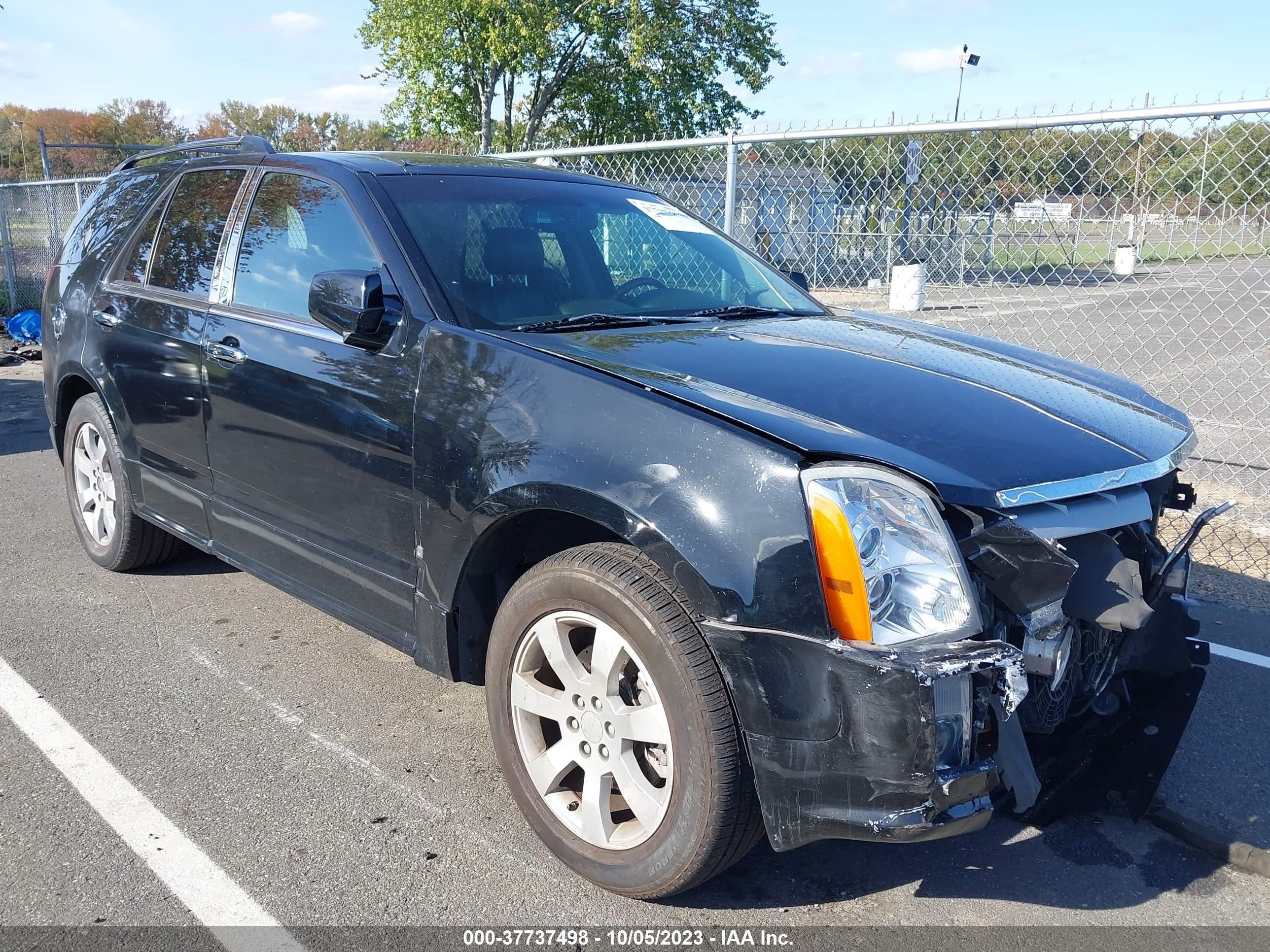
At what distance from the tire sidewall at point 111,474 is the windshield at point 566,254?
79.6 inches

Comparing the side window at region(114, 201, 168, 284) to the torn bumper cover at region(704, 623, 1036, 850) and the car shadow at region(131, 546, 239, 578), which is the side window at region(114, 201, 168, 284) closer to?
the car shadow at region(131, 546, 239, 578)

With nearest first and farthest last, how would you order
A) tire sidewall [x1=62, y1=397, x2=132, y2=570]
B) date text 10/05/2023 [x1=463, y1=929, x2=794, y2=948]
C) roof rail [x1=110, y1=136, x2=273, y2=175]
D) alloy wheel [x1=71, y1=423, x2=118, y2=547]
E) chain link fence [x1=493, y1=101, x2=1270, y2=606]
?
date text 10/05/2023 [x1=463, y1=929, x2=794, y2=948]
roof rail [x1=110, y1=136, x2=273, y2=175]
tire sidewall [x1=62, y1=397, x2=132, y2=570]
alloy wheel [x1=71, y1=423, x2=118, y2=547]
chain link fence [x1=493, y1=101, x2=1270, y2=606]

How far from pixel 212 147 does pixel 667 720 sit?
354cm

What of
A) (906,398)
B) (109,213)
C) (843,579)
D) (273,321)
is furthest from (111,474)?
(843,579)

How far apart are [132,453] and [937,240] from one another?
4523 millimetres

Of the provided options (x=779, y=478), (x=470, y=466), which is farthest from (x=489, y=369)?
(x=779, y=478)

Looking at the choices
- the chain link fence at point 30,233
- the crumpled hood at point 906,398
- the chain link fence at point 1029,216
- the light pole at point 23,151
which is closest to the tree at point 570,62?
the light pole at point 23,151

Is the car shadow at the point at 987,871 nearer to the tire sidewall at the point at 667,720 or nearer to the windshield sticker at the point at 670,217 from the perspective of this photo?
the tire sidewall at the point at 667,720

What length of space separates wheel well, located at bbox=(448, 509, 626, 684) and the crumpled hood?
0.44 meters

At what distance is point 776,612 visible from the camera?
216 centimetres

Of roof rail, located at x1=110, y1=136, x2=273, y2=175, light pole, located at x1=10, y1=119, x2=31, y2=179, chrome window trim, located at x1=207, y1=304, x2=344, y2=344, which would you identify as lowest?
chrome window trim, located at x1=207, y1=304, x2=344, y2=344

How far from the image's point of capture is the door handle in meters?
3.53

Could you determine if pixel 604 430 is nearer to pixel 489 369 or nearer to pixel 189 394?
pixel 489 369

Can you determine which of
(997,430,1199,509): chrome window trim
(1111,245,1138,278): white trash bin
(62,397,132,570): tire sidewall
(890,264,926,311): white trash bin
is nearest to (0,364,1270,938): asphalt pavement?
(62,397,132,570): tire sidewall
